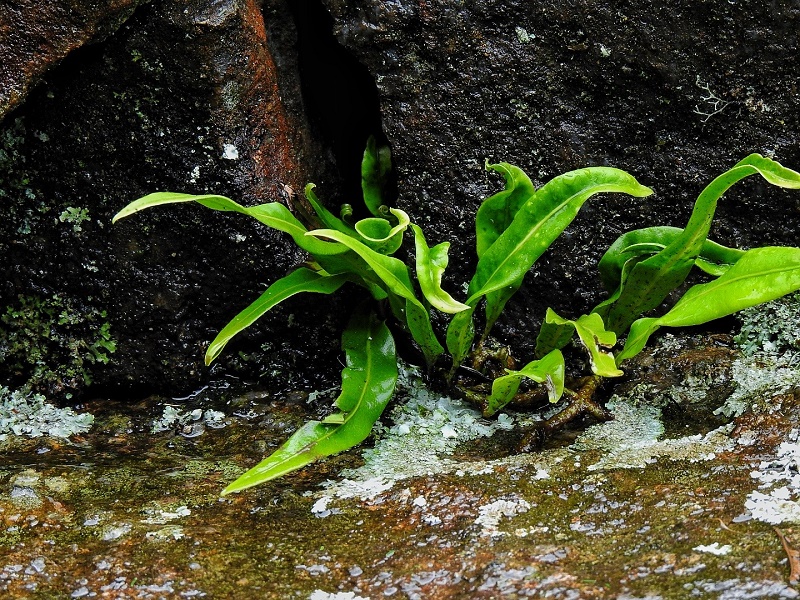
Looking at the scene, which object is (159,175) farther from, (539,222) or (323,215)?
(539,222)

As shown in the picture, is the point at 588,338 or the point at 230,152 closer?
the point at 588,338

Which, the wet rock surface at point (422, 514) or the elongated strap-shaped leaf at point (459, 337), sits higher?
the elongated strap-shaped leaf at point (459, 337)

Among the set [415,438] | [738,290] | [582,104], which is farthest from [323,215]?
[738,290]

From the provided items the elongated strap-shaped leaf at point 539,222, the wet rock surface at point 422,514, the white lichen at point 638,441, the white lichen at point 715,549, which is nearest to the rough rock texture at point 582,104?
the elongated strap-shaped leaf at point 539,222

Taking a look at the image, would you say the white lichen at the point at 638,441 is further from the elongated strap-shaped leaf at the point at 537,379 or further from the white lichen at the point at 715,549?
the white lichen at the point at 715,549

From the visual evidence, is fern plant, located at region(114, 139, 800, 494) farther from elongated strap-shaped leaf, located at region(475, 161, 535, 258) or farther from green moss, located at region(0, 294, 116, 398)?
green moss, located at region(0, 294, 116, 398)
